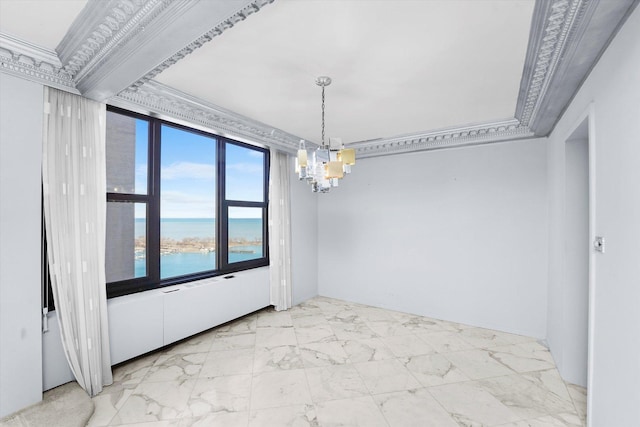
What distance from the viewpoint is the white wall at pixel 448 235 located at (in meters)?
3.36

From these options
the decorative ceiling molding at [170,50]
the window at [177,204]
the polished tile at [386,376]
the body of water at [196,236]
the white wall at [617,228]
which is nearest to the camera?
the white wall at [617,228]

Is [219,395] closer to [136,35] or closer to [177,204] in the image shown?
[177,204]

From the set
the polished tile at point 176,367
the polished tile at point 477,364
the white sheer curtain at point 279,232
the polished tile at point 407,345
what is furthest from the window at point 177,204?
the polished tile at point 477,364

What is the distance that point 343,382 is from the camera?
2.40 m

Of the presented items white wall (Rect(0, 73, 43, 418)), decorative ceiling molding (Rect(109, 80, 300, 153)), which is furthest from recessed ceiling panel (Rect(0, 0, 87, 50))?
decorative ceiling molding (Rect(109, 80, 300, 153))

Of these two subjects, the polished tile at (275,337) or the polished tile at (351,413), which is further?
the polished tile at (275,337)

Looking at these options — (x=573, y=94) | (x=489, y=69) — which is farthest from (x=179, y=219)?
(x=573, y=94)

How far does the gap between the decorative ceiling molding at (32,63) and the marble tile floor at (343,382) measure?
95.1 inches

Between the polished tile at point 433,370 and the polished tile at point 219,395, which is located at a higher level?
the polished tile at point 219,395

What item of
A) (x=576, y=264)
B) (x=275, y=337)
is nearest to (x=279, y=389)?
(x=275, y=337)

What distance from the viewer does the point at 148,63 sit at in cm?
185

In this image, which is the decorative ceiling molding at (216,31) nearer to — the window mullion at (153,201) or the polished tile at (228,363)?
the window mullion at (153,201)

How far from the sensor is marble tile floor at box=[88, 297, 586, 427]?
1.98 m

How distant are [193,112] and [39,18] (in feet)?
4.44
